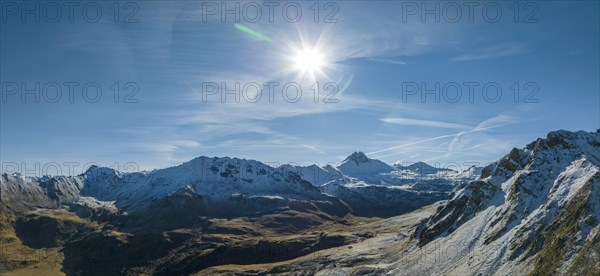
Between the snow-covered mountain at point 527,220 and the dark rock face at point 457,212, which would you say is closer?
the snow-covered mountain at point 527,220

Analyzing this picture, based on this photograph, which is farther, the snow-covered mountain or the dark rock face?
the dark rock face

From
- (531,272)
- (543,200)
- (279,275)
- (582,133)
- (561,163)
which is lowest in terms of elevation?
(279,275)

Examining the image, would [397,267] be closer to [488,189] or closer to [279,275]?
[488,189]

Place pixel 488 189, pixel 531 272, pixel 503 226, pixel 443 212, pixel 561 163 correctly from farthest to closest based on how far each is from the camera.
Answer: pixel 443 212 → pixel 488 189 → pixel 561 163 → pixel 503 226 → pixel 531 272

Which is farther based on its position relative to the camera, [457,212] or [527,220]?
[457,212]

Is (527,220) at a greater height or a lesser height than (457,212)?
greater

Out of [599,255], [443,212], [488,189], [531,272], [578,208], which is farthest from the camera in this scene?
[443,212]

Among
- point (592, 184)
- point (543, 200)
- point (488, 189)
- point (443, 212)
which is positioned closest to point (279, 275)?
point (443, 212)

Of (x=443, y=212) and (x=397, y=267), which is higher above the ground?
(x=443, y=212)
